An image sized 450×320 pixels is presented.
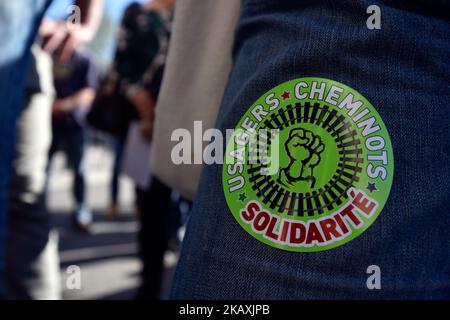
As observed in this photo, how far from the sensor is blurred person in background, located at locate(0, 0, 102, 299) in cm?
115

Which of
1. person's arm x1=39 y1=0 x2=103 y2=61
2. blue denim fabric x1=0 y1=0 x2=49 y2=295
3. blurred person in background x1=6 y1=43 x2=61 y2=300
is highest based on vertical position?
person's arm x1=39 y1=0 x2=103 y2=61

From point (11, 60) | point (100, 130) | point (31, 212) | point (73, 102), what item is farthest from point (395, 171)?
point (73, 102)

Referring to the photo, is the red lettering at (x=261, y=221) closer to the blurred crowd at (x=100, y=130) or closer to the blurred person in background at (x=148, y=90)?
the blurred crowd at (x=100, y=130)

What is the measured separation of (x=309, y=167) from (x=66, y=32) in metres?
1.36

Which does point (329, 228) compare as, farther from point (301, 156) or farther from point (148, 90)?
point (148, 90)

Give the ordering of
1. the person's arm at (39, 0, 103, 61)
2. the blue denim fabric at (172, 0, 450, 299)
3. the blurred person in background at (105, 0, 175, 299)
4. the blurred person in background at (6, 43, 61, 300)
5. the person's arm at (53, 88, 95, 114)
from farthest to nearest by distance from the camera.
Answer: the person's arm at (53, 88, 95, 114), the blurred person in background at (105, 0, 175, 299), the person's arm at (39, 0, 103, 61), the blurred person in background at (6, 43, 61, 300), the blue denim fabric at (172, 0, 450, 299)

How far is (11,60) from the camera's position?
1.16 metres

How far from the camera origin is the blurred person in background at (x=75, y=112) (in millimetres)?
3936

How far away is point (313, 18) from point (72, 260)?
280cm

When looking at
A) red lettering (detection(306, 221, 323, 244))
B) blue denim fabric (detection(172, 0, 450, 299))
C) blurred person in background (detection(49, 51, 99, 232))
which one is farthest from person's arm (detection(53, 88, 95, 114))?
red lettering (detection(306, 221, 323, 244))

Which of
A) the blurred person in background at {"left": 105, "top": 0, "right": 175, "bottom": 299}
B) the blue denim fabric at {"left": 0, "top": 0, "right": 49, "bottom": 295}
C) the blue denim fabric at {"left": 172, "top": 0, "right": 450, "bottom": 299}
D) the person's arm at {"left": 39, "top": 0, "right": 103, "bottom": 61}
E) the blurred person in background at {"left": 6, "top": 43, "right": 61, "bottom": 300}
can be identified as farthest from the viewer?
the blurred person in background at {"left": 105, "top": 0, "right": 175, "bottom": 299}

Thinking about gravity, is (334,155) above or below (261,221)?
above

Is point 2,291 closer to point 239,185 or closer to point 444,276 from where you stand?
point 239,185

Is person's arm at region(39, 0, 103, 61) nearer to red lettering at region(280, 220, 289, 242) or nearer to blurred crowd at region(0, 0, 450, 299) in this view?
blurred crowd at region(0, 0, 450, 299)
